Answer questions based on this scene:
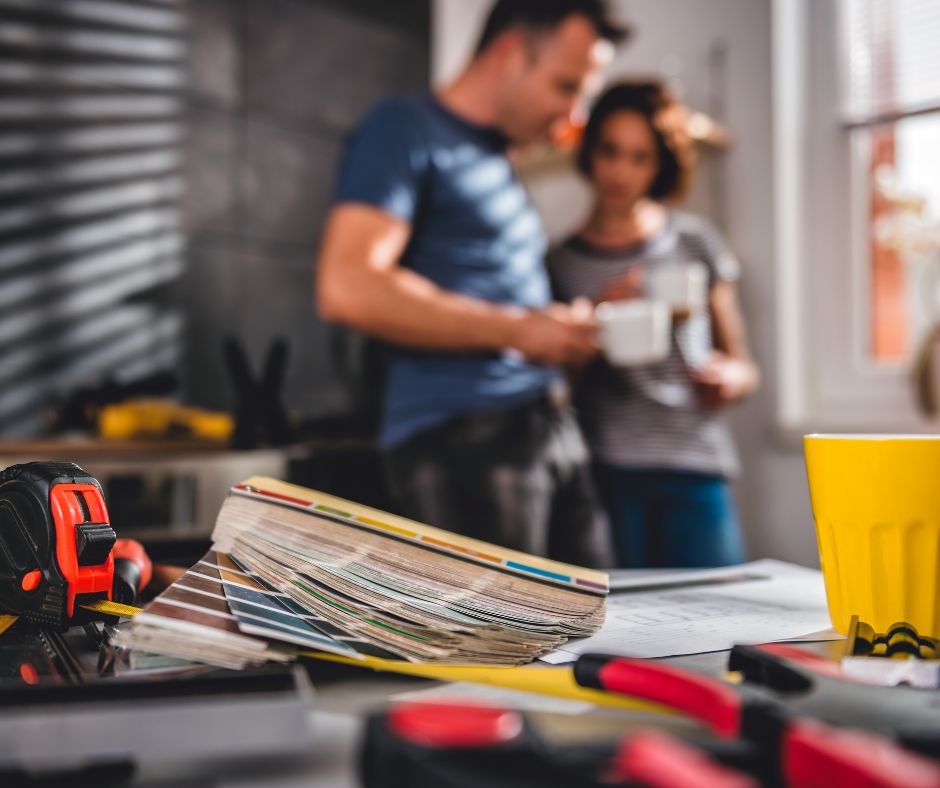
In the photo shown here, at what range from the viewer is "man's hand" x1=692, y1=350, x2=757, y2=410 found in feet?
4.86

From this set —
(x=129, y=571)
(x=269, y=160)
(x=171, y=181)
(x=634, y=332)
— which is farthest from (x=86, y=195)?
(x=129, y=571)

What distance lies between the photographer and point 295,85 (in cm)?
230

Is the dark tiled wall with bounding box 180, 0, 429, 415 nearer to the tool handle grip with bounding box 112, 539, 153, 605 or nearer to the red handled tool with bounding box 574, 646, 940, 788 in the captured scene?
the tool handle grip with bounding box 112, 539, 153, 605

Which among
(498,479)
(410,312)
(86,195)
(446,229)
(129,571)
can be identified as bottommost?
(498,479)

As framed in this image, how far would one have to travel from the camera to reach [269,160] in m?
2.25

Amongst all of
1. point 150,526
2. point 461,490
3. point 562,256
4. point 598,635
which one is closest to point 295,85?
point 562,256

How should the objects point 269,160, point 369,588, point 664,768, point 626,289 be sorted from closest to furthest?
point 664,768 → point 369,588 → point 626,289 → point 269,160

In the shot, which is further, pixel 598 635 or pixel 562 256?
pixel 562 256

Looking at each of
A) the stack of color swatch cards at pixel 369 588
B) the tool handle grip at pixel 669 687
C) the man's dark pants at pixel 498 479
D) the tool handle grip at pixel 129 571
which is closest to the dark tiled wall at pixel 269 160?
the man's dark pants at pixel 498 479

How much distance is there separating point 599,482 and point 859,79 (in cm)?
116

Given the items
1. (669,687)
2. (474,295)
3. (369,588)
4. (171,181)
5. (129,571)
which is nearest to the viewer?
(669,687)

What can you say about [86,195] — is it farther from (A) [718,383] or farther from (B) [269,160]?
(A) [718,383]

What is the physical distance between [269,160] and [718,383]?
137 cm

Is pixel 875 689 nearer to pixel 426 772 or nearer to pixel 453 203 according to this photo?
pixel 426 772
